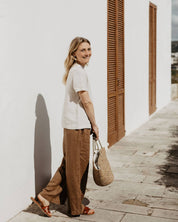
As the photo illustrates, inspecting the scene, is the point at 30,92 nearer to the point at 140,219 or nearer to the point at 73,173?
the point at 73,173

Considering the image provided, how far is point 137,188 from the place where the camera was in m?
5.02

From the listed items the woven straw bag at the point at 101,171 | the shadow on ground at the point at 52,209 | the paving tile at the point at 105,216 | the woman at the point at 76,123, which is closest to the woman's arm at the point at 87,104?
the woman at the point at 76,123

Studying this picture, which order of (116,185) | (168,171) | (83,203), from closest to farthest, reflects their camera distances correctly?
(83,203)
(116,185)
(168,171)

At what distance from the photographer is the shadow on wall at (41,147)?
14.6 ft

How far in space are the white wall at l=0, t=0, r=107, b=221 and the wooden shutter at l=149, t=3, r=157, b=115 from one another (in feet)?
21.2

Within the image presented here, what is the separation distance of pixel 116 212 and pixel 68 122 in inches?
44.7

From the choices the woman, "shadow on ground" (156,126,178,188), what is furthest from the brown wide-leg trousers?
"shadow on ground" (156,126,178,188)

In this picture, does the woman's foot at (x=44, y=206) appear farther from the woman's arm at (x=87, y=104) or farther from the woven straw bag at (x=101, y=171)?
the woman's arm at (x=87, y=104)

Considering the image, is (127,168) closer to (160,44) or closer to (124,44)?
(124,44)

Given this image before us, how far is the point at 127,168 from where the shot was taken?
19.6 feet

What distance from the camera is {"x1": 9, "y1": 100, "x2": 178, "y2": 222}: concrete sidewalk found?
4.11 meters

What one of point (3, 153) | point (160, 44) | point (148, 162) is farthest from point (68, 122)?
point (160, 44)

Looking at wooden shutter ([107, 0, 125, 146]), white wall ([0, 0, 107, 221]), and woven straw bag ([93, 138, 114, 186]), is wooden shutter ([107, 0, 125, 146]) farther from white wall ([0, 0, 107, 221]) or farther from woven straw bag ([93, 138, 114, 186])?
woven straw bag ([93, 138, 114, 186])

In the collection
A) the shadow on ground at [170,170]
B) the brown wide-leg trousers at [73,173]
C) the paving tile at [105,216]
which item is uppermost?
the brown wide-leg trousers at [73,173]
